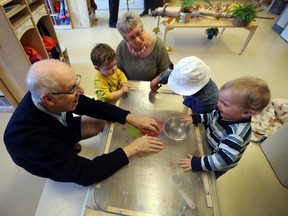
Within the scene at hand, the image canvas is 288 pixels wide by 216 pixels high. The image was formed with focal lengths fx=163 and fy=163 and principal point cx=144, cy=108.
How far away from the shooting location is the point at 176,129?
0.92m

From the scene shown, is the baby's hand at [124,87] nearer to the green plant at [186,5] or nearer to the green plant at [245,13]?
the green plant at [186,5]

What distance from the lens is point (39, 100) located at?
0.70 metres

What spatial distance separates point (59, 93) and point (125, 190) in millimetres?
492

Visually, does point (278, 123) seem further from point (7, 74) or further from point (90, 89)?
point (7, 74)

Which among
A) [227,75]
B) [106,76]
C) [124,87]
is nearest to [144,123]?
[124,87]

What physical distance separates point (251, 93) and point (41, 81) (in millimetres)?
852

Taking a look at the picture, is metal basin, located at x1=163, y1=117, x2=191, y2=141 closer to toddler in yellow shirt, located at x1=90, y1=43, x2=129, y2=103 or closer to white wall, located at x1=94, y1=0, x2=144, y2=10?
toddler in yellow shirt, located at x1=90, y1=43, x2=129, y2=103

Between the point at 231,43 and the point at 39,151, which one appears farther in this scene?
the point at 231,43

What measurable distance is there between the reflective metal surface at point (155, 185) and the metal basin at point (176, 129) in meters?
0.01

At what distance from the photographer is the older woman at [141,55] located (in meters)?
1.17

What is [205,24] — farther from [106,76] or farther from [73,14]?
[73,14]

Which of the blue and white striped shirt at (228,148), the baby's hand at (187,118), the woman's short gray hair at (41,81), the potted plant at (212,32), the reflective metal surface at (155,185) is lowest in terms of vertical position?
the potted plant at (212,32)

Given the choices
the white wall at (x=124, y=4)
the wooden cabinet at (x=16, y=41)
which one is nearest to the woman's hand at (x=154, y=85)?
the wooden cabinet at (x=16, y=41)

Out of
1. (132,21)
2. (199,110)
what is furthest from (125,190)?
(132,21)
